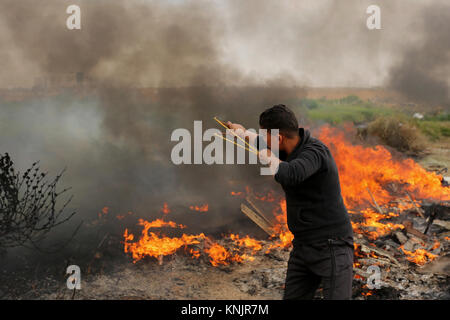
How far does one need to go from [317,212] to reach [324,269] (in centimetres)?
44

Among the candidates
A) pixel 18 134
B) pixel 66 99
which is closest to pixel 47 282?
pixel 18 134

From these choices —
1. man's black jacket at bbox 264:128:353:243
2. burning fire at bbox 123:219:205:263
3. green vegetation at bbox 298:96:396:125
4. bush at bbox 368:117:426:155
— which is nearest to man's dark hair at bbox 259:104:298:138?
man's black jacket at bbox 264:128:353:243

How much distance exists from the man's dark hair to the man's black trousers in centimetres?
92

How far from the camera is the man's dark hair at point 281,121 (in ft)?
8.64

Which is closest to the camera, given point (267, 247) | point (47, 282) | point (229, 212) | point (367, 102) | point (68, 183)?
point (47, 282)

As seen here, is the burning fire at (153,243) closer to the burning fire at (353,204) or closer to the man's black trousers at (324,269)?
the burning fire at (353,204)

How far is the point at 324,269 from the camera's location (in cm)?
262

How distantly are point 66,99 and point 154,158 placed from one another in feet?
9.68

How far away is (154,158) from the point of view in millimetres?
9664

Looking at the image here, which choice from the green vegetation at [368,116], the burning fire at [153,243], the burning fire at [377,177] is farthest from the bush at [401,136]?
the burning fire at [153,243]

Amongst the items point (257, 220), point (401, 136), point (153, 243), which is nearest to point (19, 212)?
point (153, 243)

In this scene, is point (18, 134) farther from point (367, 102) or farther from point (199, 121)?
point (367, 102)

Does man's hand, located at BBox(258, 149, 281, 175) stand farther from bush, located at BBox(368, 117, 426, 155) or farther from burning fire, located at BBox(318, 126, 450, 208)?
bush, located at BBox(368, 117, 426, 155)

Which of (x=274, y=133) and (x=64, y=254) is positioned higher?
(x=274, y=133)
